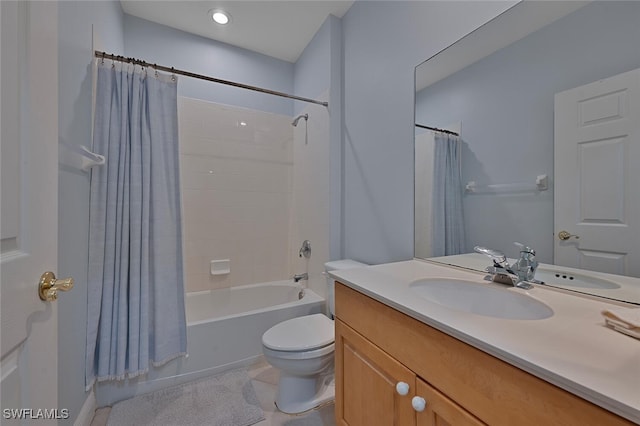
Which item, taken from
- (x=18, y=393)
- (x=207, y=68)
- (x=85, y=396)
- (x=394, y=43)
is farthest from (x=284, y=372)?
(x=207, y=68)

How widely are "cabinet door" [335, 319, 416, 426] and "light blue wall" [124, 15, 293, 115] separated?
2.36 m

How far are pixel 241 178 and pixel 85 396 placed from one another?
185 centimetres

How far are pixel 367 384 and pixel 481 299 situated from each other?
0.54 meters

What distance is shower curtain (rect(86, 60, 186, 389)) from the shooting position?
1448 millimetres

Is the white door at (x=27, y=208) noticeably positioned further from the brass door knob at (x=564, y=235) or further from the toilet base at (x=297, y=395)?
the brass door knob at (x=564, y=235)

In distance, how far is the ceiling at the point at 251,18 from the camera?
195 centimetres

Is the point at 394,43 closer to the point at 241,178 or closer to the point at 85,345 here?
the point at 241,178

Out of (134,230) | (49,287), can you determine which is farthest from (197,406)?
(49,287)

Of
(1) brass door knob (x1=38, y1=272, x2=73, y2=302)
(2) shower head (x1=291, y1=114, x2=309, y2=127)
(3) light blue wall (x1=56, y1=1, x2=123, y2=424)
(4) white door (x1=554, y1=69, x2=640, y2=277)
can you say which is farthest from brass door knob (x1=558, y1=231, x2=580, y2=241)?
(2) shower head (x1=291, y1=114, x2=309, y2=127)

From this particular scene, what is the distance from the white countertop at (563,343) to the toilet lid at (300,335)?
2.29ft

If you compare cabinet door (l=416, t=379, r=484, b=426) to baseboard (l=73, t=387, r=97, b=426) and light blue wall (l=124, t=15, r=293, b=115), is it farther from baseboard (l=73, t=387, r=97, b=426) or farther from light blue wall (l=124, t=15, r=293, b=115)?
light blue wall (l=124, t=15, r=293, b=115)

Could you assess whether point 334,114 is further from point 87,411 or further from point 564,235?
point 87,411

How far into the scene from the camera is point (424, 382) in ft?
2.35

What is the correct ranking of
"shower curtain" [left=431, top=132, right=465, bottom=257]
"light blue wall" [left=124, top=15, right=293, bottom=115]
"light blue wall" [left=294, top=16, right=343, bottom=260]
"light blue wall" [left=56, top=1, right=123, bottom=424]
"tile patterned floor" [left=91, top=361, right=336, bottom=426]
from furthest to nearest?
1. "light blue wall" [left=124, top=15, right=293, bottom=115]
2. "light blue wall" [left=294, top=16, right=343, bottom=260]
3. "tile patterned floor" [left=91, top=361, right=336, bottom=426]
4. "shower curtain" [left=431, top=132, right=465, bottom=257]
5. "light blue wall" [left=56, top=1, right=123, bottom=424]
